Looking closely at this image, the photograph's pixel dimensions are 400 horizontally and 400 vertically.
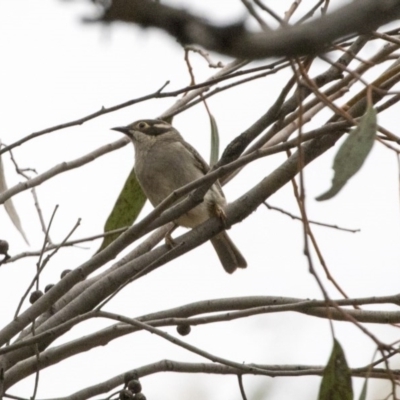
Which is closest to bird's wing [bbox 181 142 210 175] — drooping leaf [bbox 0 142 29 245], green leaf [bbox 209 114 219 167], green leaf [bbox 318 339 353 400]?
drooping leaf [bbox 0 142 29 245]

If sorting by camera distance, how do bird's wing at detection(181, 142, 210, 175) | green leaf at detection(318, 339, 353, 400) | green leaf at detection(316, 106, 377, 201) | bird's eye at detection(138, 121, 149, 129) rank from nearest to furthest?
green leaf at detection(316, 106, 377, 201) < green leaf at detection(318, 339, 353, 400) < bird's wing at detection(181, 142, 210, 175) < bird's eye at detection(138, 121, 149, 129)

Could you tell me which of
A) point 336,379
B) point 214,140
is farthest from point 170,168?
point 336,379

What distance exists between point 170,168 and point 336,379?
3.64 m

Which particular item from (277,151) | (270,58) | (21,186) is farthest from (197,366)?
(270,58)

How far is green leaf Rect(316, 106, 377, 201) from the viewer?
94.6 inches

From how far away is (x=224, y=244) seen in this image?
644cm

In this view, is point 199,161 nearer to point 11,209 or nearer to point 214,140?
point 11,209

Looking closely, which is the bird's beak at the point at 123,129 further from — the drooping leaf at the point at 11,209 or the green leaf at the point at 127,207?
the drooping leaf at the point at 11,209

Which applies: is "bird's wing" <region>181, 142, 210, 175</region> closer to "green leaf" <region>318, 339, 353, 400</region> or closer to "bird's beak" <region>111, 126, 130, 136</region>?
"bird's beak" <region>111, 126, 130, 136</region>

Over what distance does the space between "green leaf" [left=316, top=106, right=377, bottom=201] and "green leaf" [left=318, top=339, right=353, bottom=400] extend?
0.64 meters

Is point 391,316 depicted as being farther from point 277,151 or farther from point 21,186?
point 21,186

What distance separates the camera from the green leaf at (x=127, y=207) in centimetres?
455

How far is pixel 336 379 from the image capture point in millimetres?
2736

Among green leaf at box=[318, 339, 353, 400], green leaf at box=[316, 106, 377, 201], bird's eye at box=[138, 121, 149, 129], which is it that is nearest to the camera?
green leaf at box=[316, 106, 377, 201]
